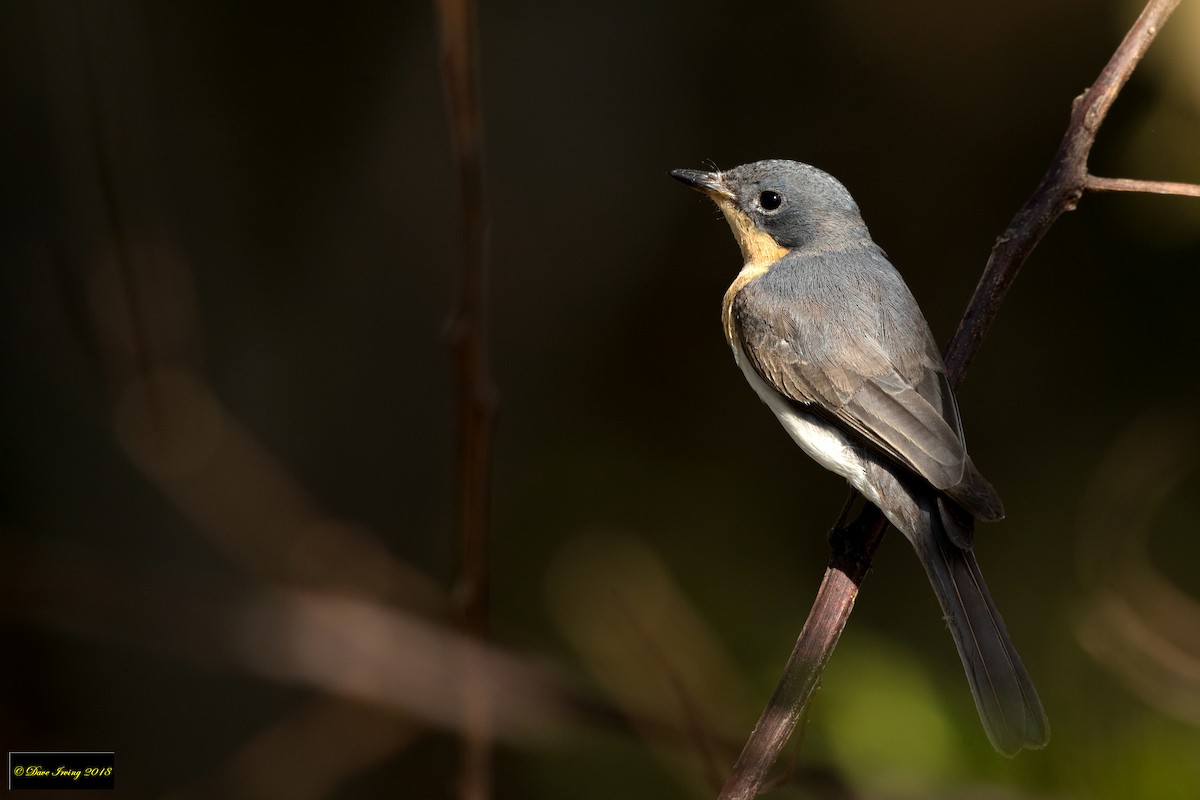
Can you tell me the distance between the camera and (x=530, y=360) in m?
5.16

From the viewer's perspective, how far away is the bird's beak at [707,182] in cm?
367

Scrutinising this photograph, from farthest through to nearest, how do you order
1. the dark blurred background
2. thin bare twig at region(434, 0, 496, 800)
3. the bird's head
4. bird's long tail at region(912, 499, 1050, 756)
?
the dark blurred background
the bird's head
bird's long tail at region(912, 499, 1050, 756)
thin bare twig at region(434, 0, 496, 800)

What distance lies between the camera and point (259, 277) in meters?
4.71

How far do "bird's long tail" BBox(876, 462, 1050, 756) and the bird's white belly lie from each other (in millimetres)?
85

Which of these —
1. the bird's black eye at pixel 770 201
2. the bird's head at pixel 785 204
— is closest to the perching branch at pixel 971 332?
the bird's head at pixel 785 204

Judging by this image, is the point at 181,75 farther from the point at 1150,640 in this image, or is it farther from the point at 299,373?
the point at 1150,640

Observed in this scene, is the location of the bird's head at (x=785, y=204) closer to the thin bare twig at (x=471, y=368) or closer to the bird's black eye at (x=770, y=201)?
the bird's black eye at (x=770, y=201)

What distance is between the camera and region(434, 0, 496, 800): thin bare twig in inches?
75.6

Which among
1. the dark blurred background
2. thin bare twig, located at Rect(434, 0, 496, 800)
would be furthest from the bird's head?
thin bare twig, located at Rect(434, 0, 496, 800)

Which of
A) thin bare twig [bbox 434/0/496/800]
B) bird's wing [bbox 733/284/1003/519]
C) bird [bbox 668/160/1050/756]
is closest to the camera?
thin bare twig [bbox 434/0/496/800]

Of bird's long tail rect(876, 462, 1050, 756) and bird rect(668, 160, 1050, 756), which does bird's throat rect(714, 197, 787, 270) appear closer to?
bird rect(668, 160, 1050, 756)

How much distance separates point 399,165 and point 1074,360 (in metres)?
2.92

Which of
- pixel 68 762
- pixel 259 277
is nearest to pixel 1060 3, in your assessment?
pixel 259 277

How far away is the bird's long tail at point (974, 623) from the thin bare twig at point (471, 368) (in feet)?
3.77
